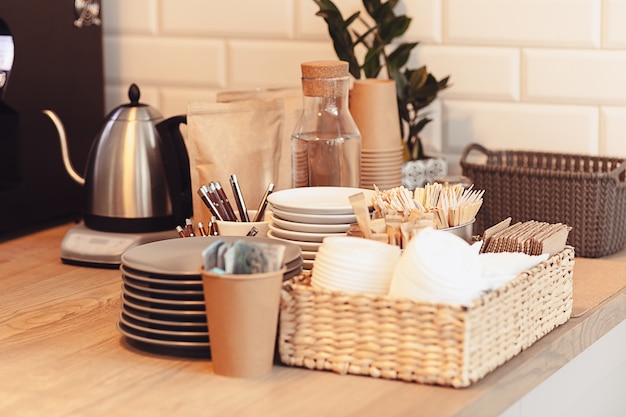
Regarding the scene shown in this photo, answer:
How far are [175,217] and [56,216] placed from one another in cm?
36

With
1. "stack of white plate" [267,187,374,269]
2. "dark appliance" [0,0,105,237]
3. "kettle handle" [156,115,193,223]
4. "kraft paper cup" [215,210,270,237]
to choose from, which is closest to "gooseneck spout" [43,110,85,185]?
"dark appliance" [0,0,105,237]

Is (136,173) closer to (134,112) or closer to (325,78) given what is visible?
(134,112)

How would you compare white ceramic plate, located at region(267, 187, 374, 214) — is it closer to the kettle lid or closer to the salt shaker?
the salt shaker

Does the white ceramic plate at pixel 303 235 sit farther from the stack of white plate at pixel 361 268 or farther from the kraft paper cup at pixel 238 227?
the stack of white plate at pixel 361 268

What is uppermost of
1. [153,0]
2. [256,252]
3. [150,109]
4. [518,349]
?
[153,0]

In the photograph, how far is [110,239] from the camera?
165 cm

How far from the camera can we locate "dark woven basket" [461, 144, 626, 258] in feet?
5.41

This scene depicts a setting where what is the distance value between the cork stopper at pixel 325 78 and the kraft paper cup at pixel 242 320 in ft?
1.56

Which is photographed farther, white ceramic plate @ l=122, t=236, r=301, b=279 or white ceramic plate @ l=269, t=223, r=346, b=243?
white ceramic plate @ l=269, t=223, r=346, b=243

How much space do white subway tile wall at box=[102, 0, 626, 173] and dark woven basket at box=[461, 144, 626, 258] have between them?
4.3 inches

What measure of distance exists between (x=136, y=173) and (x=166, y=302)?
1.66 feet

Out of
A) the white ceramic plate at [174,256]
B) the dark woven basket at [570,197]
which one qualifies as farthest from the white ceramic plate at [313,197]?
the dark woven basket at [570,197]

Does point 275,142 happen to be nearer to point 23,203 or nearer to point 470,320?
point 23,203

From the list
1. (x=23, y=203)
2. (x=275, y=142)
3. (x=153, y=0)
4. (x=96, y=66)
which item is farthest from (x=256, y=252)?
(x=153, y=0)
